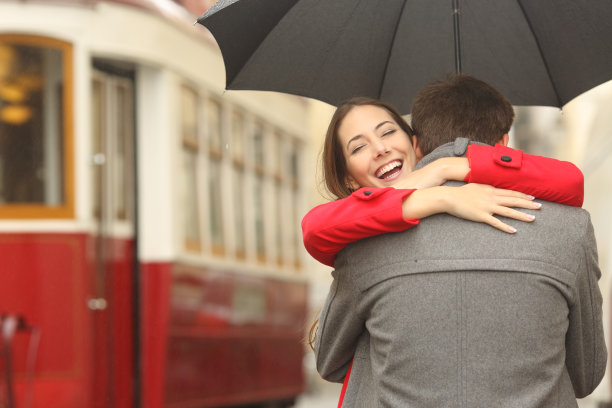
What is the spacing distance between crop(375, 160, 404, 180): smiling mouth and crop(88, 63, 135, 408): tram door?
4772 millimetres

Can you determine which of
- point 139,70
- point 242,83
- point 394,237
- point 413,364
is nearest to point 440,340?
point 413,364

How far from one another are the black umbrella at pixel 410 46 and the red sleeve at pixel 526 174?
94 centimetres

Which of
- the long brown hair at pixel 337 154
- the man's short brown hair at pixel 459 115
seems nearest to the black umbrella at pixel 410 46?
the long brown hair at pixel 337 154

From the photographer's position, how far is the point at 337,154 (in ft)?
8.49

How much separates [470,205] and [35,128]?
5.49 m

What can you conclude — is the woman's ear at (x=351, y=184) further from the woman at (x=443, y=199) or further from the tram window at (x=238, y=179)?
the tram window at (x=238, y=179)

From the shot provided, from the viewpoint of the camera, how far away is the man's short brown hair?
216cm

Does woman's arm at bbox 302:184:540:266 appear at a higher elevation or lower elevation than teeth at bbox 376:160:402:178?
lower

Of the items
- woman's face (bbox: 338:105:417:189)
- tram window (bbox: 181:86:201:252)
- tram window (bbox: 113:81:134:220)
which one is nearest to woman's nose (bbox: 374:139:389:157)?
woman's face (bbox: 338:105:417:189)

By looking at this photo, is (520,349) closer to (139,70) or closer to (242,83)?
(242,83)

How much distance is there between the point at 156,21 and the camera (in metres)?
7.89

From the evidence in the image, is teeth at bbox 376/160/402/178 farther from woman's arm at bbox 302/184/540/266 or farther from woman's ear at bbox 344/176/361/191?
woman's arm at bbox 302/184/540/266

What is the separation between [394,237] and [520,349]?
0.29 meters

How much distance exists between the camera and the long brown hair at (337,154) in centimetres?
254
